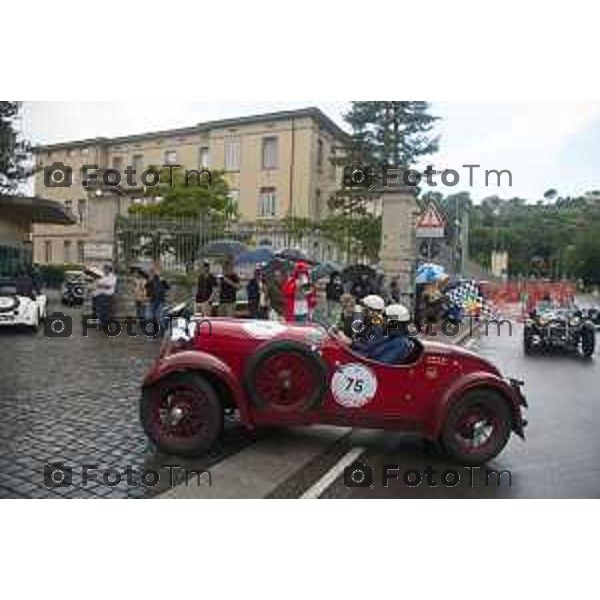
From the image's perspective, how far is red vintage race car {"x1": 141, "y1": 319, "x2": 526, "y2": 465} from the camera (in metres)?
5.35

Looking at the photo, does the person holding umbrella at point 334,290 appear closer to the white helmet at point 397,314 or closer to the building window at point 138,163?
the building window at point 138,163

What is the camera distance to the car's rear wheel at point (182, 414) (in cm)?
533

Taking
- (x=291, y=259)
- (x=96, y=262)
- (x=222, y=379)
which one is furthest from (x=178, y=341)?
(x=96, y=262)

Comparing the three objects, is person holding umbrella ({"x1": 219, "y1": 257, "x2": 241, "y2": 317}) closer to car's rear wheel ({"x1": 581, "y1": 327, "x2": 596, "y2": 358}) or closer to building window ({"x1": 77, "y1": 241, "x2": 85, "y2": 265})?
building window ({"x1": 77, "y1": 241, "x2": 85, "y2": 265})

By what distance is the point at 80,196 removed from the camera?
12.2 meters

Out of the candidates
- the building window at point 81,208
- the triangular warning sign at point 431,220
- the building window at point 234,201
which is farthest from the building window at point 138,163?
the triangular warning sign at point 431,220

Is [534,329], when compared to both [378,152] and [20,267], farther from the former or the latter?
[20,267]

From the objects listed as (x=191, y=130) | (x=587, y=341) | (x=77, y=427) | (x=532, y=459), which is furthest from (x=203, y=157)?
(x=587, y=341)

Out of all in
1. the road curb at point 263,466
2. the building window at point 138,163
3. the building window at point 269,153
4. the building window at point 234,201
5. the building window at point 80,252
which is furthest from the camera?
the building window at point 80,252

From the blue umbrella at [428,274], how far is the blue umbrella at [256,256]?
311 centimetres

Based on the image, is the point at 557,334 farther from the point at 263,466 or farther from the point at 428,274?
the point at 263,466

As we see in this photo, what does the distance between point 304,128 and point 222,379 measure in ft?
20.4

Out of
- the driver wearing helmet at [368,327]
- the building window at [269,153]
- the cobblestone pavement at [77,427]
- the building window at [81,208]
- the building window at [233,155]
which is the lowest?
the cobblestone pavement at [77,427]

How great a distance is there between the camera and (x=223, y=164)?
1146 cm
